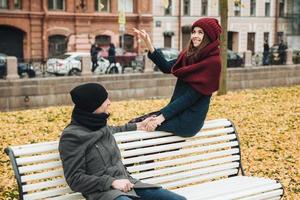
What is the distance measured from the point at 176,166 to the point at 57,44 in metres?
33.9

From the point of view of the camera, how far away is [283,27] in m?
53.6

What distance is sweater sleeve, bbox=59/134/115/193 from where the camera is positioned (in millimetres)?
4688

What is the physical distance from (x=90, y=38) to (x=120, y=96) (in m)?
17.6

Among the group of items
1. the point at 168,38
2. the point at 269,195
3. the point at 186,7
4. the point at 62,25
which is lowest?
the point at 269,195

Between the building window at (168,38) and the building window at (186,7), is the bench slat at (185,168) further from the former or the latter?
the building window at (186,7)

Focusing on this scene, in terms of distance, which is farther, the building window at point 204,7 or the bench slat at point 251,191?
the building window at point 204,7

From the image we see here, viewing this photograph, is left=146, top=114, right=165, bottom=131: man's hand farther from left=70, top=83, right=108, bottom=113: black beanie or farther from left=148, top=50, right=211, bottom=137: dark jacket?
left=70, top=83, right=108, bottom=113: black beanie

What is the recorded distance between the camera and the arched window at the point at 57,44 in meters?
38.8

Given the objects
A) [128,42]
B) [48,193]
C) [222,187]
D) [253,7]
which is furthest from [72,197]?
[253,7]

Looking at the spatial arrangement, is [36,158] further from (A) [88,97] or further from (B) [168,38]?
(B) [168,38]

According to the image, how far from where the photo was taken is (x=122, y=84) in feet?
76.2

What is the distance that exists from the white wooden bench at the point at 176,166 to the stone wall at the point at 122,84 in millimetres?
14514

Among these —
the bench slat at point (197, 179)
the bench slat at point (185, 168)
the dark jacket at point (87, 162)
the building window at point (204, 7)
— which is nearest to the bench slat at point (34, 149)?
the dark jacket at point (87, 162)

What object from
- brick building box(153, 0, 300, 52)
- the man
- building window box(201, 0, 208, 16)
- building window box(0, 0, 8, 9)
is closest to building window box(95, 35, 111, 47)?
brick building box(153, 0, 300, 52)
